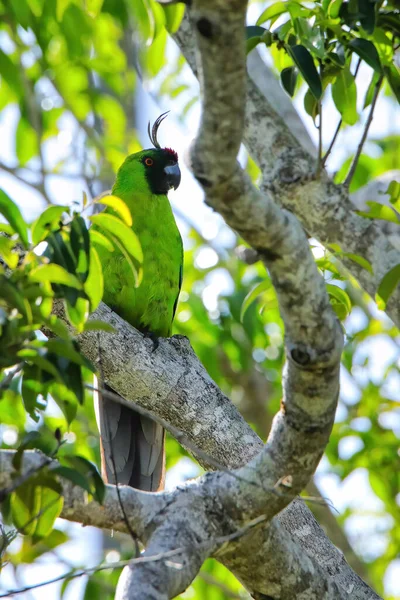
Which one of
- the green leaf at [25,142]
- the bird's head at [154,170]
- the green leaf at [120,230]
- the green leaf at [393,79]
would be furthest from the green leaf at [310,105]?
the green leaf at [25,142]

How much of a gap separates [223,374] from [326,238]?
7.45ft

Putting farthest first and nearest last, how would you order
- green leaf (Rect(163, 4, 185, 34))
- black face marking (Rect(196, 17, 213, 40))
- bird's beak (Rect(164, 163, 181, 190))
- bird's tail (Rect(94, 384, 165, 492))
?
bird's beak (Rect(164, 163, 181, 190)), bird's tail (Rect(94, 384, 165, 492)), green leaf (Rect(163, 4, 185, 34)), black face marking (Rect(196, 17, 213, 40))

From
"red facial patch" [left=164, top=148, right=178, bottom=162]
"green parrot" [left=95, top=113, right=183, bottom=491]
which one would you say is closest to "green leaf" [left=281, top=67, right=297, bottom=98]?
"green parrot" [left=95, top=113, right=183, bottom=491]

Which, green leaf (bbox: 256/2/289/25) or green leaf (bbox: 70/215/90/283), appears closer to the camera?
green leaf (bbox: 70/215/90/283)

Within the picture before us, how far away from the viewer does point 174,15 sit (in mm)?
1983

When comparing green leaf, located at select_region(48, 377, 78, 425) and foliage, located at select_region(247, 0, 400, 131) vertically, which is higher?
foliage, located at select_region(247, 0, 400, 131)

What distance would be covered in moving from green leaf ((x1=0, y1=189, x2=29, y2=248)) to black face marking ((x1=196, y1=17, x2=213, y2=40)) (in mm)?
582

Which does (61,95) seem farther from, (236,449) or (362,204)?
(236,449)

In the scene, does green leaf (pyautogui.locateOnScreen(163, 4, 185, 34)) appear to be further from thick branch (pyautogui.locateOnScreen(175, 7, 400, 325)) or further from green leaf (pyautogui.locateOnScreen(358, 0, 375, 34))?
thick branch (pyautogui.locateOnScreen(175, 7, 400, 325))

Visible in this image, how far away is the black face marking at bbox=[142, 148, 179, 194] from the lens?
4.23 metres

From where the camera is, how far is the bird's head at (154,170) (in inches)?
167

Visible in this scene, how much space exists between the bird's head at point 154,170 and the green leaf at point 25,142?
3.15ft

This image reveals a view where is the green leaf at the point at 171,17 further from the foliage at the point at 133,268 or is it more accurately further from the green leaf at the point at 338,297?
the green leaf at the point at 338,297

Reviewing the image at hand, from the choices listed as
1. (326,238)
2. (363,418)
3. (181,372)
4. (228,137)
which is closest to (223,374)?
(363,418)
